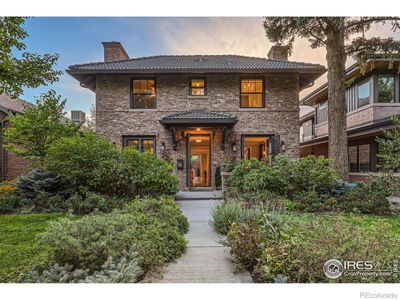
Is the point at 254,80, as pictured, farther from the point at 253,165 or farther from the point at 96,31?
the point at 96,31

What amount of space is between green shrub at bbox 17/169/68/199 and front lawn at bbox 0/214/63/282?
47.0 inches

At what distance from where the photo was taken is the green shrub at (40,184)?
6.57m

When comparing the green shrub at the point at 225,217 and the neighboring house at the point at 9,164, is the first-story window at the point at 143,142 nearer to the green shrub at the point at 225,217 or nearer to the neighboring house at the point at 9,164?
the neighboring house at the point at 9,164

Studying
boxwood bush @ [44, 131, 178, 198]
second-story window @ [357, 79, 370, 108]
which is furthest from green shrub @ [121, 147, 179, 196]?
second-story window @ [357, 79, 370, 108]

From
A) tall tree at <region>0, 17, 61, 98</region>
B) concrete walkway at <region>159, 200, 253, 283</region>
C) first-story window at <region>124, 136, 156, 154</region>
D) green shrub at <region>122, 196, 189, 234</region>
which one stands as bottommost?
concrete walkway at <region>159, 200, 253, 283</region>

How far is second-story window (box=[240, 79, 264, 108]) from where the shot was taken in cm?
1034

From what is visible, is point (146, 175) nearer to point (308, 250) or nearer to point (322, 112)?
point (308, 250)

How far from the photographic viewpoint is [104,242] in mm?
2557

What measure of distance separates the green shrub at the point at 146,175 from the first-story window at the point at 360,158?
32.0 ft

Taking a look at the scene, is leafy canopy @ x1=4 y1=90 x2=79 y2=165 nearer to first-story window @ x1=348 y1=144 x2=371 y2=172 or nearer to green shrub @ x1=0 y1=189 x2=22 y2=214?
green shrub @ x1=0 y1=189 x2=22 y2=214

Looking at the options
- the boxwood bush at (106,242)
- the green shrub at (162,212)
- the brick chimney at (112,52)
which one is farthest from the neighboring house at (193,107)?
the boxwood bush at (106,242)

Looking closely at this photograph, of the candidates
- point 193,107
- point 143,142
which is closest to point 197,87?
point 193,107

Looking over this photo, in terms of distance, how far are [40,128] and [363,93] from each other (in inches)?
542

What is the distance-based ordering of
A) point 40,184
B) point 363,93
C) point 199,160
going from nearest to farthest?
point 40,184 < point 363,93 < point 199,160
